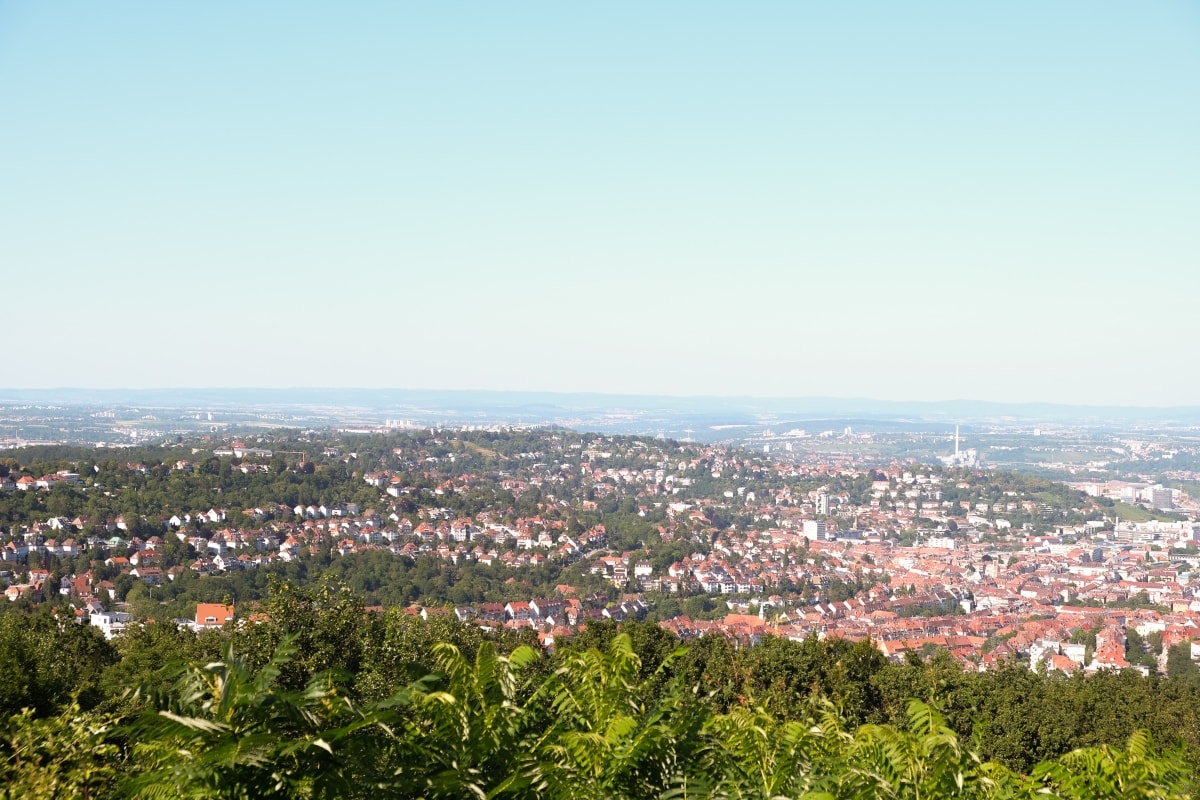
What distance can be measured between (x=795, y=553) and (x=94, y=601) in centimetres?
4588

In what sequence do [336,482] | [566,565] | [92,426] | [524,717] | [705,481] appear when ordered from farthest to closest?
[92,426] → [705,481] → [336,482] → [566,565] → [524,717]

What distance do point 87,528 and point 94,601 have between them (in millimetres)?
10405

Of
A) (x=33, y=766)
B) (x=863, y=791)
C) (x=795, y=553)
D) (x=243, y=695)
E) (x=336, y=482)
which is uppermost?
(x=243, y=695)

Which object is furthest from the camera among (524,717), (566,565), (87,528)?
(566,565)

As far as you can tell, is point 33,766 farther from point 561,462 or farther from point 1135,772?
point 561,462

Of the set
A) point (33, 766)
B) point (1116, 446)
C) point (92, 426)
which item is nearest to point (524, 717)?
point (33, 766)

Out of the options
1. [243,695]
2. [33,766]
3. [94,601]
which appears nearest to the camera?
[243,695]

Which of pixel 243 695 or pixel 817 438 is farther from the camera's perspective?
pixel 817 438

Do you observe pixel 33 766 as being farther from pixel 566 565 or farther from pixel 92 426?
pixel 92 426

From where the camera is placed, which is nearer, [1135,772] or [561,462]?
[1135,772]

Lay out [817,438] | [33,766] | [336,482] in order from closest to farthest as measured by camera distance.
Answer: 1. [33,766]
2. [336,482]
3. [817,438]

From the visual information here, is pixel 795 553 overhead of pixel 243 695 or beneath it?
beneath

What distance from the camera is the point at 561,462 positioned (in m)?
105

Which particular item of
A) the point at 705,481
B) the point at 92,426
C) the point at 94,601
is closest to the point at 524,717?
the point at 94,601
